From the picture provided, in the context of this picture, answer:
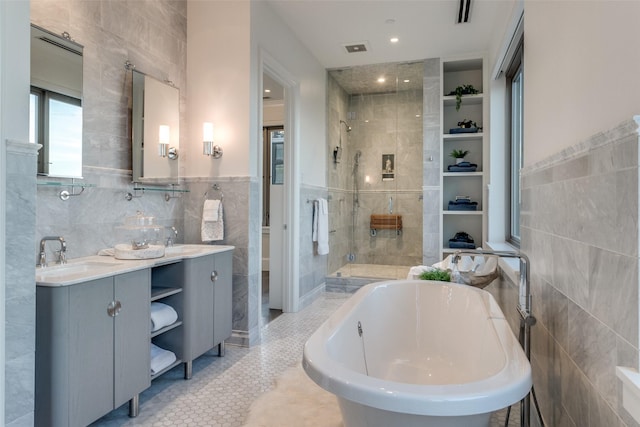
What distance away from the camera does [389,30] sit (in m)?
3.89

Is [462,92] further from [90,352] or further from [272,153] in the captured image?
[90,352]

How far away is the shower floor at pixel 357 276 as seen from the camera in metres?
4.92

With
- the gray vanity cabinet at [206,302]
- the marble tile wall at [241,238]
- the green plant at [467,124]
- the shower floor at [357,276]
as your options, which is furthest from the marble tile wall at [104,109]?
the green plant at [467,124]

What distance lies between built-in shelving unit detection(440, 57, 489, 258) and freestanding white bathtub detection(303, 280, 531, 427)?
209 cm

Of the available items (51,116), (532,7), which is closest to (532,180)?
(532,7)

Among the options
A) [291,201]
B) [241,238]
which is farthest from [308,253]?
[241,238]

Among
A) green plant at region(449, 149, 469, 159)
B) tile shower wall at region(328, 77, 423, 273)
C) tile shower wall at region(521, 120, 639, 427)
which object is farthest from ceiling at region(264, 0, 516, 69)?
tile shower wall at region(521, 120, 639, 427)

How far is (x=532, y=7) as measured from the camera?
2.17m

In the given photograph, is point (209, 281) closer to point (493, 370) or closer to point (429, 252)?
point (493, 370)

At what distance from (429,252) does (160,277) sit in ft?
10.2

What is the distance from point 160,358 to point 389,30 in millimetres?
3473

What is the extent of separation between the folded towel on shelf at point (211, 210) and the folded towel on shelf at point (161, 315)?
773 millimetres

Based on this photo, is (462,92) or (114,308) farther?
(462,92)

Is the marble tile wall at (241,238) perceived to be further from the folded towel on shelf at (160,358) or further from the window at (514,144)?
the window at (514,144)
